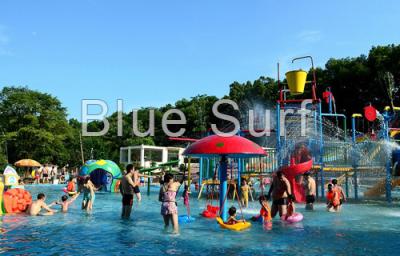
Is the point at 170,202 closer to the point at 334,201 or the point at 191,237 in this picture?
the point at 191,237

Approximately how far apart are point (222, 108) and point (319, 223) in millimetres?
48009

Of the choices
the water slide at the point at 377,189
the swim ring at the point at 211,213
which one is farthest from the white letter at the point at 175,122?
the swim ring at the point at 211,213

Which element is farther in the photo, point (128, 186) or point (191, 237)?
point (128, 186)

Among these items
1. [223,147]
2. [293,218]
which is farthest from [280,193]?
[223,147]

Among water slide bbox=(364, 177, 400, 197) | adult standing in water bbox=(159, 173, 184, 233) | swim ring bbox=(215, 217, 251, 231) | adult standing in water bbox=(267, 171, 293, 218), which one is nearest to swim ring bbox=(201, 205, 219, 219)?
adult standing in water bbox=(267, 171, 293, 218)

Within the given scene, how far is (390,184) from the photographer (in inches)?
700

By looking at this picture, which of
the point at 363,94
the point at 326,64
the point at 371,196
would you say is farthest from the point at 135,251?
the point at 326,64

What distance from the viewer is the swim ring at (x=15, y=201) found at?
1365 centimetres

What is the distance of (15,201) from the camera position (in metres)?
Result: 13.8

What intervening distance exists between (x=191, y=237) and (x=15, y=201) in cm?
746

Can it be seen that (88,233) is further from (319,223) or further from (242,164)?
(242,164)

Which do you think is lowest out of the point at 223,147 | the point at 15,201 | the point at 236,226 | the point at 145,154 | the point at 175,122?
the point at 236,226

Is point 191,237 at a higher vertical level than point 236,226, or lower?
lower

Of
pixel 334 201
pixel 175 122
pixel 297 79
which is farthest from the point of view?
pixel 175 122
